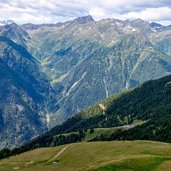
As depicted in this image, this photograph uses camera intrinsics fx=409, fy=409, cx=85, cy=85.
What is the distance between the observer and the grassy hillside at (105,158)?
78.2 metres

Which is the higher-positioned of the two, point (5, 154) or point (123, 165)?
point (123, 165)

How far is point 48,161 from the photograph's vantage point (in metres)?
132

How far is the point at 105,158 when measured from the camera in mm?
99562

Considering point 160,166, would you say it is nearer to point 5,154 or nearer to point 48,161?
point 48,161

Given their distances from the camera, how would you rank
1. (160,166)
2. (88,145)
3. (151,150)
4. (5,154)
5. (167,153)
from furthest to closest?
(5,154), (88,145), (151,150), (167,153), (160,166)

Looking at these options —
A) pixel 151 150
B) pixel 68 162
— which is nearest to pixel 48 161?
pixel 68 162

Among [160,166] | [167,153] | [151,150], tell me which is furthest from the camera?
[151,150]

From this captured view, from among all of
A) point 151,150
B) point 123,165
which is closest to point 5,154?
point 151,150

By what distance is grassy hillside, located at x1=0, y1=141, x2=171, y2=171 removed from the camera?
7825 centimetres

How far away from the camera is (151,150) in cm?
10538

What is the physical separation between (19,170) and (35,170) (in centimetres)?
840

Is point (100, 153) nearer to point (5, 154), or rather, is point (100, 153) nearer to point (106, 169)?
point (106, 169)

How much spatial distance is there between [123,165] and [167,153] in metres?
21.1

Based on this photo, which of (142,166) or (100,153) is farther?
(100,153)
